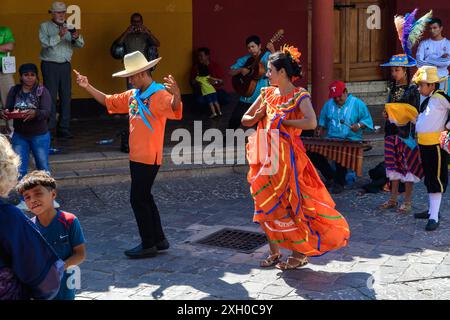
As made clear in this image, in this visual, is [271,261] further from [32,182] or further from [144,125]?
[32,182]

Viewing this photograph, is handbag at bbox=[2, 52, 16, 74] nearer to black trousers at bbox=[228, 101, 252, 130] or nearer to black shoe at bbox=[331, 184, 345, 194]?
black trousers at bbox=[228, 101, 252, 130]

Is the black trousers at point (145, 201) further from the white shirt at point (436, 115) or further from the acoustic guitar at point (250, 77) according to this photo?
the acoustic guitar at point (250, 77)

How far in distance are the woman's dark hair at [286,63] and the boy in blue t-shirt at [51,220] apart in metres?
2.58

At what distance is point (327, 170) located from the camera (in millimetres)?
9742

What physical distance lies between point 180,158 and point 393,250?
3.99m

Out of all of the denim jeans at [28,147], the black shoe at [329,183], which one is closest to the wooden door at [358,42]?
the black shoe at [329,183]

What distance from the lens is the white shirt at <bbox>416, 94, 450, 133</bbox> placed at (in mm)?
7848

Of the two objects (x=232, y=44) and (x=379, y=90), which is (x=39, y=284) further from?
(x=379, y=90)

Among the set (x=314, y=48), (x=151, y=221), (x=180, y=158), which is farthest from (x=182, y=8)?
(x=151, y=221)

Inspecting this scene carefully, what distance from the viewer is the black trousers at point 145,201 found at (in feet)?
23.1

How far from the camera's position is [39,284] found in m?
3.64

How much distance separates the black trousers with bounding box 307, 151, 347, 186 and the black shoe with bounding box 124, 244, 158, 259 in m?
3.21

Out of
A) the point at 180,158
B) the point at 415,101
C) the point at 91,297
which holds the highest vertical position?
the point at 415,101

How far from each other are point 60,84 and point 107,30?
1.96 meters
